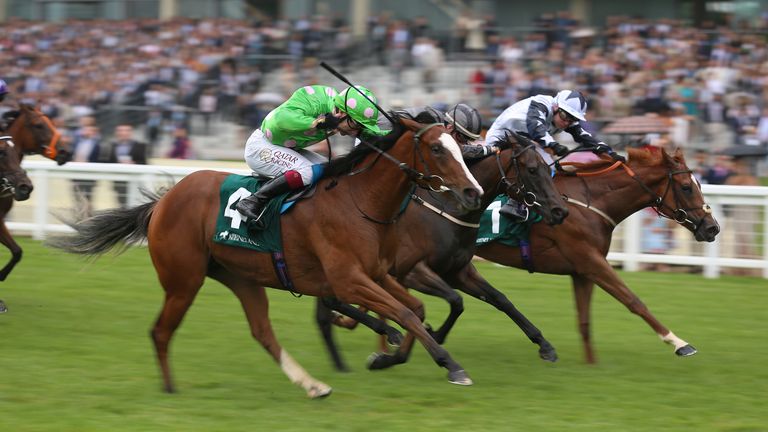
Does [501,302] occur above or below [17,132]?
below

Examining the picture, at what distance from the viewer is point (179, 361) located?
21.7ft

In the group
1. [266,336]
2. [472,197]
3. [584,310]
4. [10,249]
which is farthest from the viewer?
[10,249]

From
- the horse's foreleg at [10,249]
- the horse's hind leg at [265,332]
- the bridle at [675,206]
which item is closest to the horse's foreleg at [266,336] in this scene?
the horse's hind leg at [265,332]

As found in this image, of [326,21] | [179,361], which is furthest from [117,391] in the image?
[326,21]

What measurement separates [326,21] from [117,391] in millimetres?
13242

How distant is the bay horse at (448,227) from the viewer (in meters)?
6.30

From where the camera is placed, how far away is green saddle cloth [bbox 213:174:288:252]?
5766 millimetres

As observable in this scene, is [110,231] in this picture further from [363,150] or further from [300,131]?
[363,150]

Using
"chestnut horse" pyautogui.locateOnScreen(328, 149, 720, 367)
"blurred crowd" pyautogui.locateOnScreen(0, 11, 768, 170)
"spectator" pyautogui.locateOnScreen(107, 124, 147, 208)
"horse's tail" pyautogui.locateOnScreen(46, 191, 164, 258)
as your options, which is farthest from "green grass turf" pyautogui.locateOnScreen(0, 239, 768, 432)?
"blurred crowd" pyautogui.locateOnScreen(0, 11, 768, 170)

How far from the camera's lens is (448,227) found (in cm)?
652

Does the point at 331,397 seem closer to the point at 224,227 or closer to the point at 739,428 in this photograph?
the point at 224,227

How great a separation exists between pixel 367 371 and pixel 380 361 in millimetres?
161

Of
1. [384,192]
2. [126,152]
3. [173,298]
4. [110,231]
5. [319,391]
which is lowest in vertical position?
[126,152]

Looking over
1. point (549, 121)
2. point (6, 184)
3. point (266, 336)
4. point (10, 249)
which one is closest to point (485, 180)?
point (549, 121)
